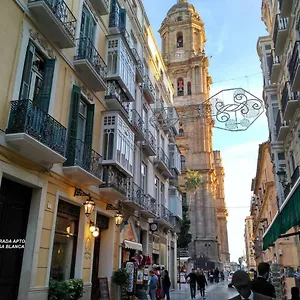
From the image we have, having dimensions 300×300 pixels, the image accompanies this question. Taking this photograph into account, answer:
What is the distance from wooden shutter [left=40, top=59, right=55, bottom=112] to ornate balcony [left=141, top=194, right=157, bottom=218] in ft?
28.8

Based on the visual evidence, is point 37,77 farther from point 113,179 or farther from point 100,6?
point 100,6

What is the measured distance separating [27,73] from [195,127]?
55668 mm

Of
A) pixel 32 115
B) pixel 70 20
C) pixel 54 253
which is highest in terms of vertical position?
pixel 70 20

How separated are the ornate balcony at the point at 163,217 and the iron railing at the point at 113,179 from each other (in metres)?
6.42

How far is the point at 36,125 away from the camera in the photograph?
26.7 feet

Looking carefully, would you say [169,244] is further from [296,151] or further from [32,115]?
[32,115]

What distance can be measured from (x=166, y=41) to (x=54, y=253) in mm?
66492

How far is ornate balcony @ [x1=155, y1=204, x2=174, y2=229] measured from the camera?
19547 mm

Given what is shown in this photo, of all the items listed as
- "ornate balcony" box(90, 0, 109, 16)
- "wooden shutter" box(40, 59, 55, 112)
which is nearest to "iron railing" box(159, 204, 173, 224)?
"ornate balcony" box(90, 0, 109, 16)

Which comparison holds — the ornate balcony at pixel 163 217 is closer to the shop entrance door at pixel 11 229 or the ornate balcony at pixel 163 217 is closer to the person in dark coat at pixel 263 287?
the shop entrance door at pixel 11 229

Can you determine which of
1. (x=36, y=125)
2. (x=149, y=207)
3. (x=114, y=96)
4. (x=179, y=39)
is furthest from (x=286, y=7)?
(x=179, y=39)

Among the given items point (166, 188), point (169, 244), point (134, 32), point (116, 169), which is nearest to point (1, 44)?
point (116, 169)

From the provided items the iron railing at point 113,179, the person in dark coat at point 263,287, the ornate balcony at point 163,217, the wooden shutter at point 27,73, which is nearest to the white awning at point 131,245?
the iron railing at point 113,179

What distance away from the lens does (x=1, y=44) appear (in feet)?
25.2
